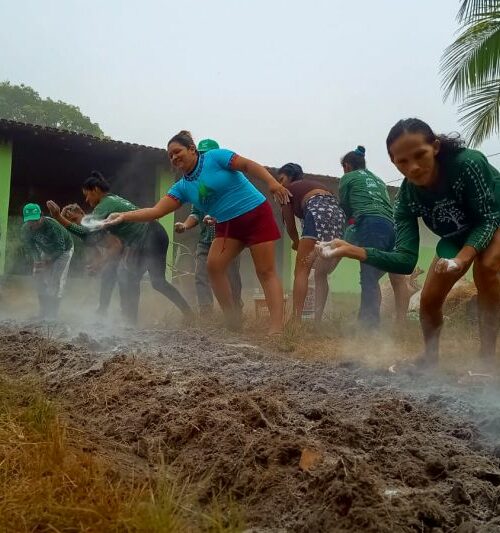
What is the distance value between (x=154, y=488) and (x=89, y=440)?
0.48 meters

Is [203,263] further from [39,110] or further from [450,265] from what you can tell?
[39,110]

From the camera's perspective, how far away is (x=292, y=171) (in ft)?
18.0

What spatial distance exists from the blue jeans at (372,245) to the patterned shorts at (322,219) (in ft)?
0.70

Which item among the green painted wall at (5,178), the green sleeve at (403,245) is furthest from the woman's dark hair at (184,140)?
the green painted wall at (5,178)

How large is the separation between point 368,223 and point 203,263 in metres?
1.88

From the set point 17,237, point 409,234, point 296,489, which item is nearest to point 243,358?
point 409,234

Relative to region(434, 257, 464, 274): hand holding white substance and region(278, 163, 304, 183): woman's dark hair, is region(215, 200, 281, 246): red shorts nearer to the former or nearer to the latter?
region(278, 163, 304, 183): woman's dark hair

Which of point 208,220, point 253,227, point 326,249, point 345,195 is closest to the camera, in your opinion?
point 326,249

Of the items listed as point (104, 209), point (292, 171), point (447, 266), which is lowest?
point (447, 266)

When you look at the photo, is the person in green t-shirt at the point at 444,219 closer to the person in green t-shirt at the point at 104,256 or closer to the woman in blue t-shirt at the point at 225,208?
the woman in blue t-shirt at the point at 225,208

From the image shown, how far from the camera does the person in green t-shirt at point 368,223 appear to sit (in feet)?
15.6

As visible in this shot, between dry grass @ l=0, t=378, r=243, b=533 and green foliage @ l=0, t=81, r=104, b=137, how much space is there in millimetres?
28611

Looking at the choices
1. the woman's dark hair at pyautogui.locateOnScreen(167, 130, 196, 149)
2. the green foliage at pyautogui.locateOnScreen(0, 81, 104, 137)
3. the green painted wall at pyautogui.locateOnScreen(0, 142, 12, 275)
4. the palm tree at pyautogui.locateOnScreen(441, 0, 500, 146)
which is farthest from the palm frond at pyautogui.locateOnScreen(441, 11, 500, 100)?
the green foliage at pyautogui.locateOnScreen(0, 81, 104, 137)

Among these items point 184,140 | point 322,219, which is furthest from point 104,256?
point 322,219
